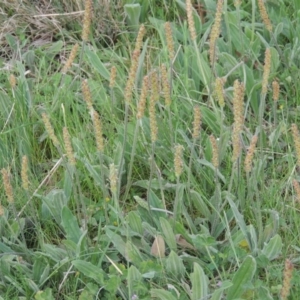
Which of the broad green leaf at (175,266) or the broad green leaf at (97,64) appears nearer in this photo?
the broad green leaf at (175,266)

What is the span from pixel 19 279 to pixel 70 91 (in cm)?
91

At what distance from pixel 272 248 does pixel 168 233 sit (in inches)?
12.5

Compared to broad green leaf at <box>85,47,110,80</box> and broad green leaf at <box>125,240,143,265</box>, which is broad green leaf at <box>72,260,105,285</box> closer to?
broad green leaf at <box>125,240,143,265</box>

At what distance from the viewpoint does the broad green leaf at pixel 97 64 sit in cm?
307

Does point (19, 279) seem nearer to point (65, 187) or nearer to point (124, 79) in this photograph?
point (65, 187)

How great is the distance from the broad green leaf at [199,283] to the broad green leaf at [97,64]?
1.18 meters

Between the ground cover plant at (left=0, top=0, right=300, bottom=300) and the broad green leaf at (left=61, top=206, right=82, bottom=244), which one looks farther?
the broad green leaf at (left=61, top=206, right=82, bottom=244)

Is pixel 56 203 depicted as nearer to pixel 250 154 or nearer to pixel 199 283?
pixel 199 283

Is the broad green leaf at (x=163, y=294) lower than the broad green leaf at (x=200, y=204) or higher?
lower

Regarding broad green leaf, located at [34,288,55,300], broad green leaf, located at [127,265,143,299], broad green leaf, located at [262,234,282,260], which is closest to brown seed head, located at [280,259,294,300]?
broad green leaf, located at [262,234,282,260]

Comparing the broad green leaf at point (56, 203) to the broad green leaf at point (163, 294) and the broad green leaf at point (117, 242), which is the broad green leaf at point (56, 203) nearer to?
the broad green leaf at point (117, 242)

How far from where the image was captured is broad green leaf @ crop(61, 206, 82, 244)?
2365 millimetres

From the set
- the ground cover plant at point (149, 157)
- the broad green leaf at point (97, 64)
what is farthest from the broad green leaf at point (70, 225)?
the broad green leaf at point (97, 64)

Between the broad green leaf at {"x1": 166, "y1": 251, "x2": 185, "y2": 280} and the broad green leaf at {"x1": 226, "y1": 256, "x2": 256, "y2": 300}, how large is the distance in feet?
0.55
